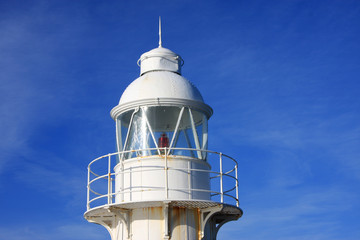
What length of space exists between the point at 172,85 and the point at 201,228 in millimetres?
4834

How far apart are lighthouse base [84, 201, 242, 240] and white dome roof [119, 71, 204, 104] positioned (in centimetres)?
363

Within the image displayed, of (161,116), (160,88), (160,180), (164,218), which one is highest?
(160,88)

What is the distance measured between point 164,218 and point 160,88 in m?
4.37

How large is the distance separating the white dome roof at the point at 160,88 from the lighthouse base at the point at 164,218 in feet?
11.9

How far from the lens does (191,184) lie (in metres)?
18.9

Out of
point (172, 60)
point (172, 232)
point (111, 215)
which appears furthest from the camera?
point (172, 60)

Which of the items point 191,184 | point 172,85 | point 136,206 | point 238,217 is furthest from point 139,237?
point 172,85

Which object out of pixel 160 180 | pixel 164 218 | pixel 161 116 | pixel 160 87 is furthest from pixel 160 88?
pixel 164 218

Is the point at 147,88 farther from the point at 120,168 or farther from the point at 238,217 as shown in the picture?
the point at 238,217

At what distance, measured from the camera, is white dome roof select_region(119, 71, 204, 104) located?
64.3 feet

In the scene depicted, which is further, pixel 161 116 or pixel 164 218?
pixel 161 116

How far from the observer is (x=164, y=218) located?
59.6ft

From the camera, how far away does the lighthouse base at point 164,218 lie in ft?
59.8

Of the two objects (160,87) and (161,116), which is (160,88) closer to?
(160,87)
